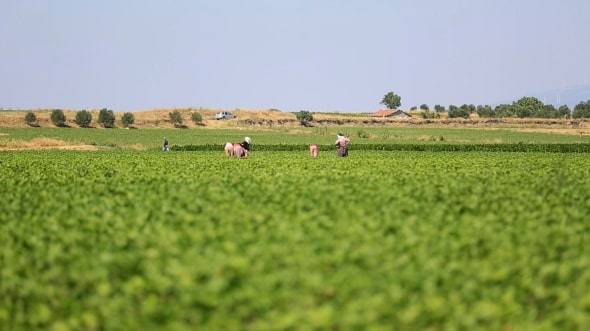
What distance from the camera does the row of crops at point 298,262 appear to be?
29.7ft

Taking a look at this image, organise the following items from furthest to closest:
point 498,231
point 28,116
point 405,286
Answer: point 28,116 < point 498,231 < point 405,286

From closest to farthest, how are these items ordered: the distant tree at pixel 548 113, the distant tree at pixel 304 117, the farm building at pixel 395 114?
the distant tree at pixel 304 117
the farm building at pixel 395 114
the distant tree at pixel 548 113

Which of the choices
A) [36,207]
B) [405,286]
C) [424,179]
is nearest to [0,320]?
[405,286]

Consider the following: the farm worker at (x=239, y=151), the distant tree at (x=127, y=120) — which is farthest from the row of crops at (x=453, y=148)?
the distant tree at (x=127, y=120)

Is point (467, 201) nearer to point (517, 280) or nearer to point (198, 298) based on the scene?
point (517, 280)

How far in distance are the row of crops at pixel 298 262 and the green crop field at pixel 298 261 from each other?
28mm

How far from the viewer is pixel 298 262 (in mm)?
10781

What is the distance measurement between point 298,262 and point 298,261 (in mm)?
40

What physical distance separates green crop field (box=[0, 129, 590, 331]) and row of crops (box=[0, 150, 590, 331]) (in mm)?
28

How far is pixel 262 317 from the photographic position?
896cm

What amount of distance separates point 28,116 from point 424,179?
104152mm

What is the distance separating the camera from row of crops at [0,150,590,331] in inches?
356

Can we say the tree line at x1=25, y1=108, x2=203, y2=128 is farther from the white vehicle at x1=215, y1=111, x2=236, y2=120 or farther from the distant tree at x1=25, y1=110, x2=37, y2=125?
the white vehicle at x1=215, y1=111, x2=236, y2=120

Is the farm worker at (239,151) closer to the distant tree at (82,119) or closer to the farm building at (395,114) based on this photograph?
the distant tree at (82,119)
